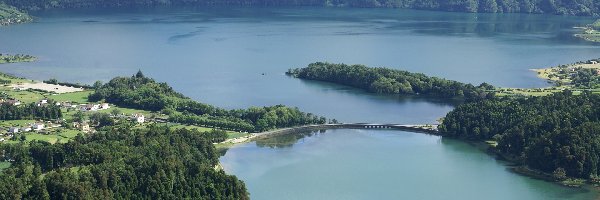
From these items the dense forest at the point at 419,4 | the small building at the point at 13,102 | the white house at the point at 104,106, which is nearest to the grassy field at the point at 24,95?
the small building at the point at 13,102

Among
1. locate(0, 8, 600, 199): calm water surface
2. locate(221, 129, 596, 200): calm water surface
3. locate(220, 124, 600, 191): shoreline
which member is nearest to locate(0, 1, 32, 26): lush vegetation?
locate(0, 8, 600, 199): calm water surface

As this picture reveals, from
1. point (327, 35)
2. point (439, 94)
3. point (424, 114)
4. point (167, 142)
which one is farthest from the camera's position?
point (327, 35)

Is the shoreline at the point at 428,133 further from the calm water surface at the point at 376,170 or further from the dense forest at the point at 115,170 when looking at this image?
the dense forest at the point at 115,170

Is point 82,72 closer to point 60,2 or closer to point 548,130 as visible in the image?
point 548,130

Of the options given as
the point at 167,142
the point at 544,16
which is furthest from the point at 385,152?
the point at 544,16

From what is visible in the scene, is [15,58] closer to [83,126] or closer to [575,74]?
[83,126]

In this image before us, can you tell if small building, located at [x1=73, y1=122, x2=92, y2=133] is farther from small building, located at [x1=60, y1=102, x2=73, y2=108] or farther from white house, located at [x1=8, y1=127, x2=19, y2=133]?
small building, located at [x1=60, y1=102, x2=73, y2=108]
